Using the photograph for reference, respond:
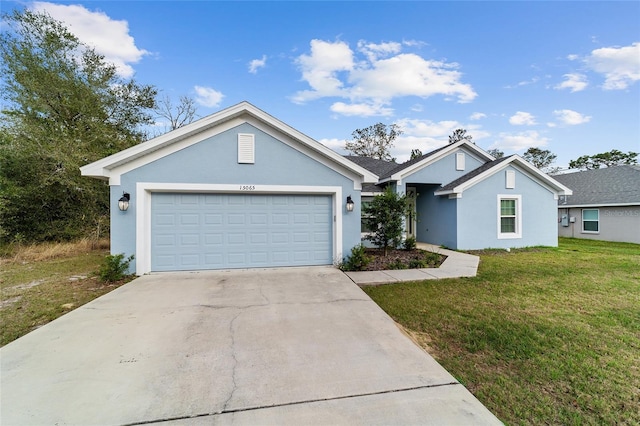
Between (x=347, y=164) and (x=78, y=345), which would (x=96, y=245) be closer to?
→ (x=78, y=345)

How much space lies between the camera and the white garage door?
718 centimetres

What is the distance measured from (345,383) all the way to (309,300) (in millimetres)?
2542

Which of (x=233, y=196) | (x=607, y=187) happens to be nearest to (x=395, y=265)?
(x=233, y=196)

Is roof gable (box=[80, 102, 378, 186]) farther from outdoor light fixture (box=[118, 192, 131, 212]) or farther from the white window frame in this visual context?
the white window frame

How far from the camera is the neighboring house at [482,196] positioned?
11508 mm

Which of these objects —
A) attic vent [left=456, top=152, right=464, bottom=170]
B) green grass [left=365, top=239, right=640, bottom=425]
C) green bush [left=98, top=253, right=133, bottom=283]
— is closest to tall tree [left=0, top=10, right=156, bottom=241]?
green bush [left=98, top=253, right=133, bottom=283]

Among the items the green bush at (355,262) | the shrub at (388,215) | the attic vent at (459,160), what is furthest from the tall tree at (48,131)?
the attic vent at (459,160)

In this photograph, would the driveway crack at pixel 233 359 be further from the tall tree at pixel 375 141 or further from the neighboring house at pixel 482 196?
the tall tree at pixel 375 141

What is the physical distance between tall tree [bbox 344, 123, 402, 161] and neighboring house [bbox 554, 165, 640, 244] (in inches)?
650

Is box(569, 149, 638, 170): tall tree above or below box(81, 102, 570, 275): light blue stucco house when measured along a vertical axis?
above

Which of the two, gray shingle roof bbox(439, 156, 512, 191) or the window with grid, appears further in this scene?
the window with grid

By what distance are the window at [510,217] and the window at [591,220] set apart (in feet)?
28.1

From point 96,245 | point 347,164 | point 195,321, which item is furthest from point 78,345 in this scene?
point 96,245

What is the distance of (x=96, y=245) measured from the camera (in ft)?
39.8
